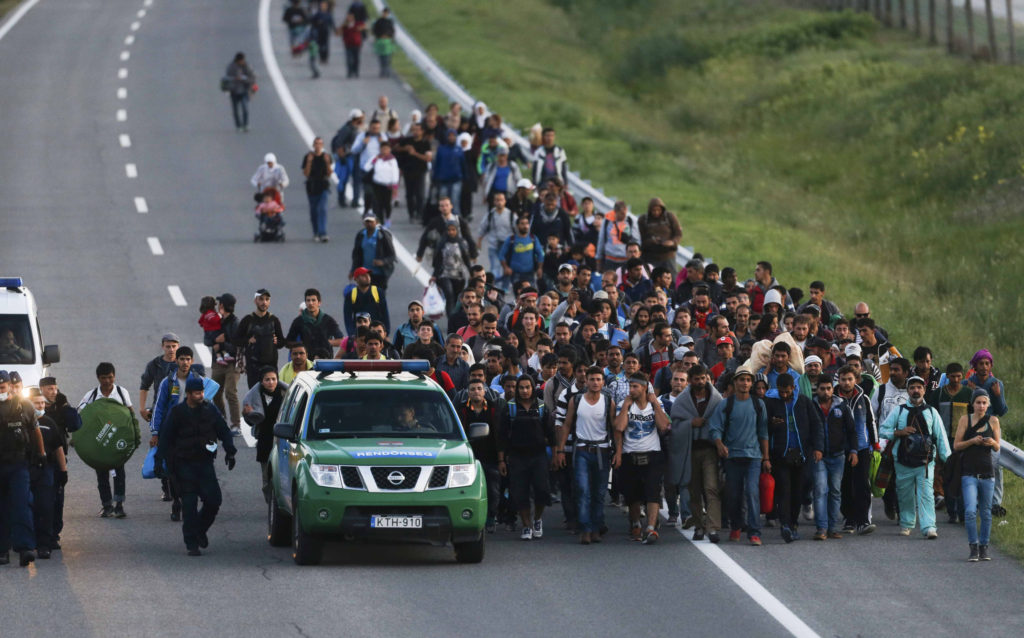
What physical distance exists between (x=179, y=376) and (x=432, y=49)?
42402 mm

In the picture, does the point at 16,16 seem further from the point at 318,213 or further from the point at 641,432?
the point at 641,432

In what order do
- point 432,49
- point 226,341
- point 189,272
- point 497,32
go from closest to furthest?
point 226,341 → point 189,272 → point 432,49 → point 497,32

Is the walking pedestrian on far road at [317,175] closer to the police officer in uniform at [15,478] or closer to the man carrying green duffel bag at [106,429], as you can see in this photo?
the man carrying green duffel bag at [106,429]

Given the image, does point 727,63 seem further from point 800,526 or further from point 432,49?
point 800,526

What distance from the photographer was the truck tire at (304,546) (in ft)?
53.7

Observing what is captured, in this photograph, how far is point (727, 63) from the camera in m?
61.7

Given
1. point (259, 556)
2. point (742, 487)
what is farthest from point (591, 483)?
point (259, 556)

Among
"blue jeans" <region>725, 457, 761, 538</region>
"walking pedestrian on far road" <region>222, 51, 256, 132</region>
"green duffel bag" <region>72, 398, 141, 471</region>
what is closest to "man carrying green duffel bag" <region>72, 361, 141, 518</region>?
"green duffel bag" <region>72, 398, 141, 471</region>

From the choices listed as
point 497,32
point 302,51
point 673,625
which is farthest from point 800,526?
point 497,32

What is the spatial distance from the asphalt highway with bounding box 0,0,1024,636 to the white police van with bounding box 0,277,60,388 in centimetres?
118

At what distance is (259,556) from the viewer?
17062 mm

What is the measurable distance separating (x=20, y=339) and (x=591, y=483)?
7396 millimetres

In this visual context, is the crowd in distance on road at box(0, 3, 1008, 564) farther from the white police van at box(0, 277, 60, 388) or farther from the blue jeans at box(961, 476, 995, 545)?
the white police van at box(0, 277, 60, 388)

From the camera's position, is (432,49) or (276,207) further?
(432,49)
